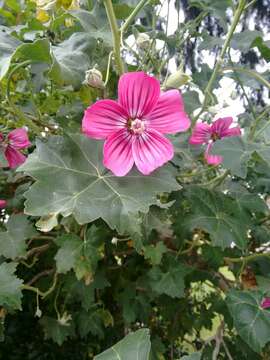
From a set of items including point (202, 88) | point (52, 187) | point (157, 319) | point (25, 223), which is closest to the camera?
point (52, 187)

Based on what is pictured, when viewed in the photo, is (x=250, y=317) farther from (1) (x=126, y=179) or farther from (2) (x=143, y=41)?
(2) (x=143, y=41)

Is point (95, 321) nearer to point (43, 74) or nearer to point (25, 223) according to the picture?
point (25, 223)

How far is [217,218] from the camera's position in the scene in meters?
0.98

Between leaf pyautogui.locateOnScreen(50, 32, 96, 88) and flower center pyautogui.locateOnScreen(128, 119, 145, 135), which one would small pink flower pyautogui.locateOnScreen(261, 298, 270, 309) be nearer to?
flower center pyautogui.locateOnScreen(128, 119, 145, 135)

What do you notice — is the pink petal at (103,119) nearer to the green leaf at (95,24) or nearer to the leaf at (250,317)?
the green leaf at (95,24)

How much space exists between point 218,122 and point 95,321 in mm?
636

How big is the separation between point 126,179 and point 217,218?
33 centimetres

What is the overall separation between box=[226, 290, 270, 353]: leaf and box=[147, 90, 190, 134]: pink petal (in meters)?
0.40

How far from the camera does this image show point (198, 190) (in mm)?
1001

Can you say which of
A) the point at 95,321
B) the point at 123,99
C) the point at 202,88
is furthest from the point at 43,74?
the point at 95,321

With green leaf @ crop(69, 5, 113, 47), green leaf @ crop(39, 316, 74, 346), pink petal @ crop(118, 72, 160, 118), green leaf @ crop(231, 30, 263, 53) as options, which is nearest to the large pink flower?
pink petal @ crop(118, 72, 160, 118)

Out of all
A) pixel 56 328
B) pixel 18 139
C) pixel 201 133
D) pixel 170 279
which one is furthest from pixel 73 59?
pixel 56 328

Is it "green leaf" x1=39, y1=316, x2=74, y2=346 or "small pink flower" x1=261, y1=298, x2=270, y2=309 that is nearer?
"small pink flower" x1=261, y1=298, x2=270, y2=309

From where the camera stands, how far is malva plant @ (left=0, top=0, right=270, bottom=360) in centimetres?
68
